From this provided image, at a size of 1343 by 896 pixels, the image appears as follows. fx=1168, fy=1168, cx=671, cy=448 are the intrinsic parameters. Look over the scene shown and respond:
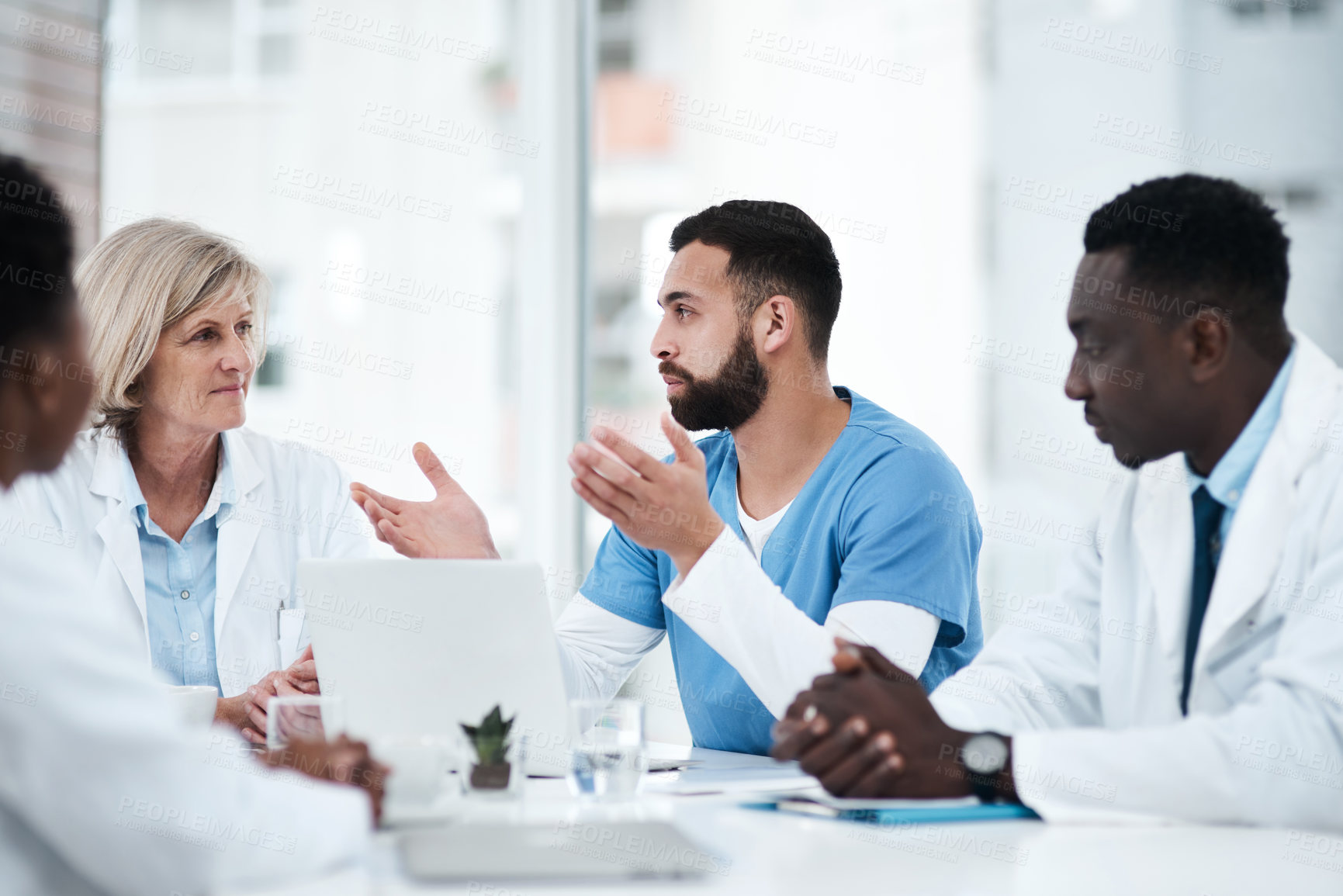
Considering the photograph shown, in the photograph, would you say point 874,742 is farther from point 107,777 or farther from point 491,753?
point 107,777

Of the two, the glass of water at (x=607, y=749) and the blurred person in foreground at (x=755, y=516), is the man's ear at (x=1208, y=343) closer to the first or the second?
the blurred person in foreground at (x=755, y=516)

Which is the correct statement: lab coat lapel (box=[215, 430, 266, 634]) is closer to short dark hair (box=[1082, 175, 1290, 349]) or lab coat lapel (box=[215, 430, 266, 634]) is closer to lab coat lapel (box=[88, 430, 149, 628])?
lab coat lapel (box=[88, 430, 149, 628])

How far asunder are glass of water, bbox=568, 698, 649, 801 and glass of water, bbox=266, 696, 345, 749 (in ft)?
0.88

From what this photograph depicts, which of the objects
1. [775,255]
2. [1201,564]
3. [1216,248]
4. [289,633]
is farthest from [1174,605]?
[289,633]

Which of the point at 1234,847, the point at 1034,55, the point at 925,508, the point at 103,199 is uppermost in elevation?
the point at 1034,55

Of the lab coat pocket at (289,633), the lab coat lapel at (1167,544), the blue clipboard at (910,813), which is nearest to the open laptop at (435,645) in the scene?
the blue clipboard at (910,813)

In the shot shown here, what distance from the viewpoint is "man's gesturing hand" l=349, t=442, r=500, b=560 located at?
2016 millimetres

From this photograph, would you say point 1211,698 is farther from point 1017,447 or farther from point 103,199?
point 103,199

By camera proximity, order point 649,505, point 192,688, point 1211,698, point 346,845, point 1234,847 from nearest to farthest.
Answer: point 346,845, point 1234,847, point 1211,698, point 192,688, point 649,505

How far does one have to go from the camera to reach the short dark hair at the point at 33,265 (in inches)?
38.3

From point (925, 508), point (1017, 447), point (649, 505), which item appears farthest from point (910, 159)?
point (649, 505)

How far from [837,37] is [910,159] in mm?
466

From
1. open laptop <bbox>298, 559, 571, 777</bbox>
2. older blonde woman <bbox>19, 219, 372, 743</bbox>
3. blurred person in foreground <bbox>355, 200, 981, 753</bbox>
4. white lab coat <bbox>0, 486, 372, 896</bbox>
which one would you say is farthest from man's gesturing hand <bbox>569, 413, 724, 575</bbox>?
white lab coat <bbox>0, 486, 372, 896</bbox>

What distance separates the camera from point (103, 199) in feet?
11.2
